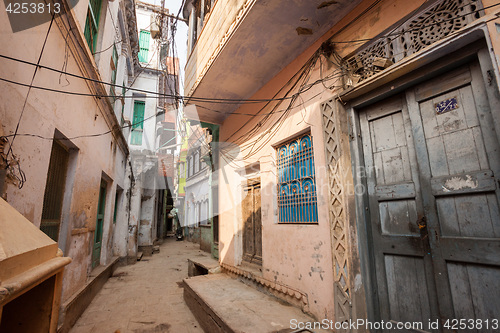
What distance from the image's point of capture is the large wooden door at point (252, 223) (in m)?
5.61

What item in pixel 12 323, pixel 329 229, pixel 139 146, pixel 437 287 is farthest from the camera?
pixel 139 146

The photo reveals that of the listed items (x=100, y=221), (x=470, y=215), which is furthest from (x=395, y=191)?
(x=100, y=221)

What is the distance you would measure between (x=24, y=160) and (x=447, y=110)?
474 cm

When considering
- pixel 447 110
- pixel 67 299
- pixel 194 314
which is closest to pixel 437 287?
pixel 447 110

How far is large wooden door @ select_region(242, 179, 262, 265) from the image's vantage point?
18.4 ft

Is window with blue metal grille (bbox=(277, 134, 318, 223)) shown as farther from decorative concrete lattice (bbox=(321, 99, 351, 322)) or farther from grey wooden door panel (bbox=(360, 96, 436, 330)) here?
grey wooden door panel (bbox=(360, 96, 436, 330))

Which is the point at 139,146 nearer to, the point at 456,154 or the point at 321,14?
the point at 321,14

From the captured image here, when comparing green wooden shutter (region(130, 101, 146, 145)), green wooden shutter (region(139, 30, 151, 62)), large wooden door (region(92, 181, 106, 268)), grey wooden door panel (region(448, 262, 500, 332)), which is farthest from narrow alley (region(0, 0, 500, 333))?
green wooden shutter (region(139, 30, 151, 62))

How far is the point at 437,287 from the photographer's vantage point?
8.07ft

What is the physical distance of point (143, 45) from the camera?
13617 mm

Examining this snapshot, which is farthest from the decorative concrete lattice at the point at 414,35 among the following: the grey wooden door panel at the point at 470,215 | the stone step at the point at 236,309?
the stone step at the point at 236,309

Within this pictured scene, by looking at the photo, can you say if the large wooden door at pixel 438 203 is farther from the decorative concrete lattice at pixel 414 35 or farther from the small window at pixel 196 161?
the small window at pixel 196 161

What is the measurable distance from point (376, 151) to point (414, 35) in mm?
1349

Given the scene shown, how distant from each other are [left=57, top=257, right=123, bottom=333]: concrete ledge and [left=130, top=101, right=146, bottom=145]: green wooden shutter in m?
6.60
